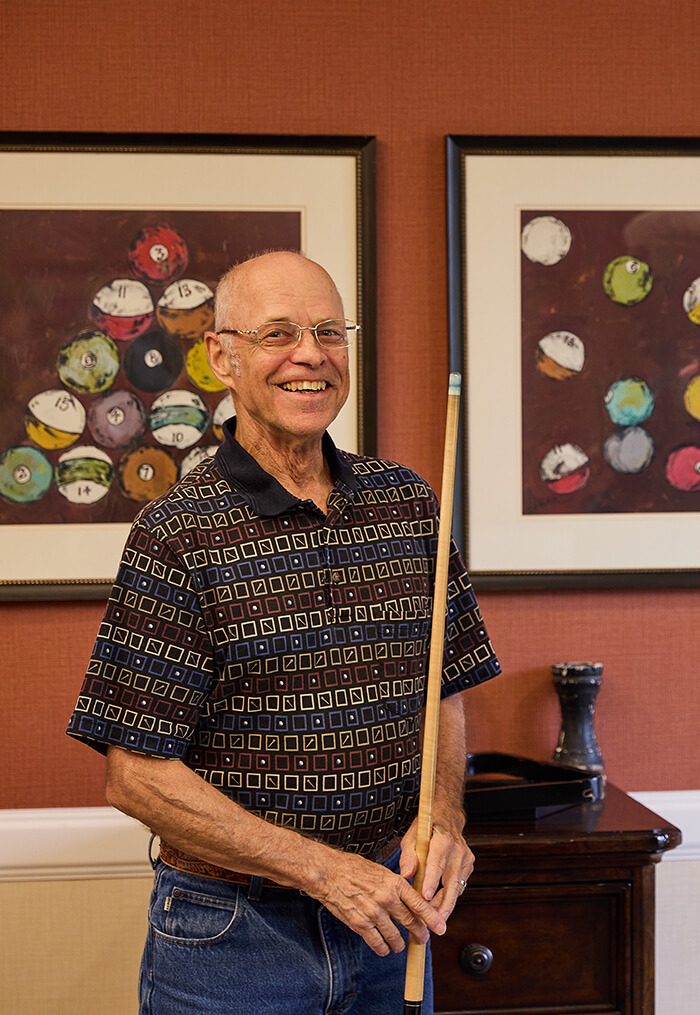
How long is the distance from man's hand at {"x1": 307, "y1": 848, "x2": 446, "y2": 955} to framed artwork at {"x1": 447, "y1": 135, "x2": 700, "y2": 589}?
116 cm

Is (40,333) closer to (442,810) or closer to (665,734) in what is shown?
(442,810)

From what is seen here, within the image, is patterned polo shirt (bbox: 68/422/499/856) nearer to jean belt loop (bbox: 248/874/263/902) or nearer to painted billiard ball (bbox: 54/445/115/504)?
jean belt loop (bbox: 248/874/263/902)

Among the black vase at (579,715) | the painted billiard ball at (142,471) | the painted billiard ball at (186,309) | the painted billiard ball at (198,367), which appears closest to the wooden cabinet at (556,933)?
the black vase at (579,715)

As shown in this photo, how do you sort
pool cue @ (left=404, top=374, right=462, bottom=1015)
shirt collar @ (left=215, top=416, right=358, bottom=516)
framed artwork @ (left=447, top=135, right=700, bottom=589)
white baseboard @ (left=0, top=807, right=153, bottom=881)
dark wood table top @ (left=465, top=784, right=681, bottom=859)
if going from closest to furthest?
pool cue @ (left=404, top=374, right=462, bottom=1015), shirt collar @ (left=215, top=416, right=358, bottom=516), dark wood table top @ (left=465, top=784, right=681, bottom=859), white baseboard @ (left=0, top=807, right=153, bottom=881), framed artwork @ (left=447, top=135, right=700, bottom=589)

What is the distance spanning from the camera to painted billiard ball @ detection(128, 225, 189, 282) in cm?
229

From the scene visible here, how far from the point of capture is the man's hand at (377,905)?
1.26m

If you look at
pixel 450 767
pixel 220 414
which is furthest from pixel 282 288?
pixel 220 414

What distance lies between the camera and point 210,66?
2326 mm

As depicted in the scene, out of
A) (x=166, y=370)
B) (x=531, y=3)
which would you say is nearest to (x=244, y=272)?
(x=166, y=370)

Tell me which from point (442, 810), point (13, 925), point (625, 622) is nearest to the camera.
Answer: point (442, 810)

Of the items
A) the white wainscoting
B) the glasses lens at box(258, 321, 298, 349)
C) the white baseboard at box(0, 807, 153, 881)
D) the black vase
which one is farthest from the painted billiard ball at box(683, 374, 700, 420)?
the white baseboard at box(0, 807, 153, 881)

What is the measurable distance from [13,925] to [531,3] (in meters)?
2.42

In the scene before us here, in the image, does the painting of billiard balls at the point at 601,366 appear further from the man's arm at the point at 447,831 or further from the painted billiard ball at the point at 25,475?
the painted billiard ball at the point at 25,475

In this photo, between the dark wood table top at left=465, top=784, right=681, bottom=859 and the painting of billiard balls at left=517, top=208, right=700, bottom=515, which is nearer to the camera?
the dark wood table top at left=465, top=784, right=681, bottom=859
